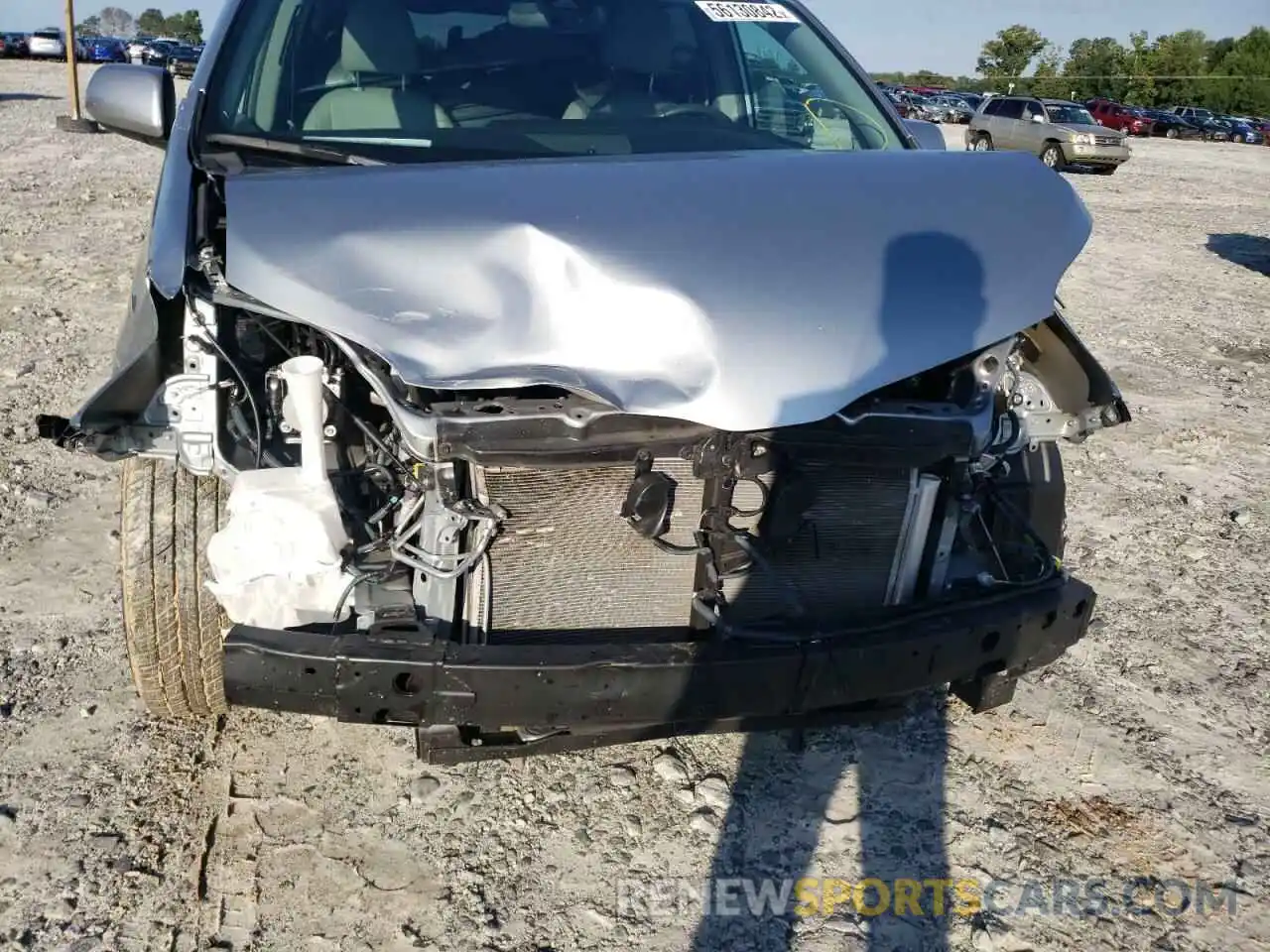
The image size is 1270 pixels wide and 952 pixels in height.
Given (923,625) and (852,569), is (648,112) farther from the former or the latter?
(923,625)

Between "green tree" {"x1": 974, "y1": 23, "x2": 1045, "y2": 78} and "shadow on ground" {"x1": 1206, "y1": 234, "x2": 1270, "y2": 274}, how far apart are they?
55496 millimetres

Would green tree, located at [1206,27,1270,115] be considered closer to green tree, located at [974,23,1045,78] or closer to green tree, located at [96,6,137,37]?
green tree, located at [974,23,1045,78]

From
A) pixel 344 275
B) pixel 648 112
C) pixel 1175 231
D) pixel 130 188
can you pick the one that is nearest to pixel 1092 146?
pixel 1175 231

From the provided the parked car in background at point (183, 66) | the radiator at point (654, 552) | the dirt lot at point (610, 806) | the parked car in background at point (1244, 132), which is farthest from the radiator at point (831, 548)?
the parked car in background at point (1244, 132)

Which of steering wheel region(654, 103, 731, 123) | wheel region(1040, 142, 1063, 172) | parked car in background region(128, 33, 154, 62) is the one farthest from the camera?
parked car in background region(128, 33, 154, 62)

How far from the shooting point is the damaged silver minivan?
7.03 feet

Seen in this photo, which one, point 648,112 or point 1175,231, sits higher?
point 648,112

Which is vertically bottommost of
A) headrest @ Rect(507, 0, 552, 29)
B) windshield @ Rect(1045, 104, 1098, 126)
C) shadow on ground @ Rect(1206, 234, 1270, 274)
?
shadow on ground @ Rect(1206, 234, 1270, 274)

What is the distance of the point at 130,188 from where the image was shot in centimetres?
1105

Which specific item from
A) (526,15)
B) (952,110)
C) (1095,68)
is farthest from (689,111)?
(1095,68)

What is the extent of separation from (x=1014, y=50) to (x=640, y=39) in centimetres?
6968

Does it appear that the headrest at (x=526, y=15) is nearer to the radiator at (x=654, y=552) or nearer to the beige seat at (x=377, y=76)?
the beige seat at (x=377, y=76)

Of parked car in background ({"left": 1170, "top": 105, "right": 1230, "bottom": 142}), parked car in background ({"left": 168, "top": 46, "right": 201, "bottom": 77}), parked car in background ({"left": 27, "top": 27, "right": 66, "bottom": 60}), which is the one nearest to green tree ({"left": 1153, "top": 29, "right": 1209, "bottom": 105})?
parked car in background ({"left": 1170, "top": 105, "right": 1230, "bottom": 142})

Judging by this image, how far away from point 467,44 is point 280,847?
90.0 inches
